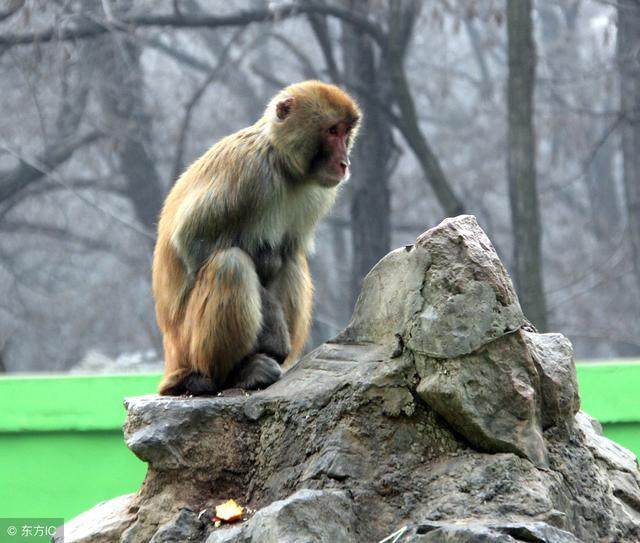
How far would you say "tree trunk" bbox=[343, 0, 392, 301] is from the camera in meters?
12.7

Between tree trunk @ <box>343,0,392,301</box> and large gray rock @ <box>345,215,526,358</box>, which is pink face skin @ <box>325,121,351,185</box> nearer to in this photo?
large gray rock @ <box>345,215,526,358</box>

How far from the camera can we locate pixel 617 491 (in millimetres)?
4473

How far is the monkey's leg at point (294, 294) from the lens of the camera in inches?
221

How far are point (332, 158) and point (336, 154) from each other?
3cm

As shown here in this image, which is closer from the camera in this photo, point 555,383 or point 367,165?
point 555,383

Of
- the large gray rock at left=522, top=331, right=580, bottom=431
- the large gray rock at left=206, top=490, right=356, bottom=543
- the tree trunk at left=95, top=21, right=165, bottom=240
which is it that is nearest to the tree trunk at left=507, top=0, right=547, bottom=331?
the tree trunk at left=95, top=21, right=165, bottom=240

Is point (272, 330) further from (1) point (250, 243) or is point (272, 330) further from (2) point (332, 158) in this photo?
(2) point (332, 158)

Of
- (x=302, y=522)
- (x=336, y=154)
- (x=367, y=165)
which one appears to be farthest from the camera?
(x=367, y=165)

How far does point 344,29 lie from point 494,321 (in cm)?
968

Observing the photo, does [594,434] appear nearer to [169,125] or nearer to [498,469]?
[498,469]

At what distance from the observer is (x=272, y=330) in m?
5.33

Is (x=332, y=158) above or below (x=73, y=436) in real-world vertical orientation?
above

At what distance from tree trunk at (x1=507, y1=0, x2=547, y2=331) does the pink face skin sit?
601 centimetres

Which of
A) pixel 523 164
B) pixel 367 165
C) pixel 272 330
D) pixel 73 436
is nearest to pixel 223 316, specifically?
pixel 272 330
